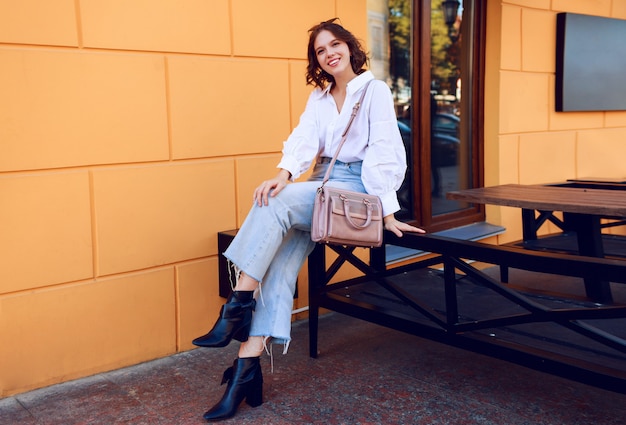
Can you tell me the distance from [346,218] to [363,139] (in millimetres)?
455

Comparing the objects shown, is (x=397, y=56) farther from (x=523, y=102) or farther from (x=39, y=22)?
(x=39, y=22)

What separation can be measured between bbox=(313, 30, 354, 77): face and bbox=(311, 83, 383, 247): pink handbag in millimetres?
562

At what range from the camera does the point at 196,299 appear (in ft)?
12.5

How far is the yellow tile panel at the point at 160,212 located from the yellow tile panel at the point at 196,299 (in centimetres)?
8

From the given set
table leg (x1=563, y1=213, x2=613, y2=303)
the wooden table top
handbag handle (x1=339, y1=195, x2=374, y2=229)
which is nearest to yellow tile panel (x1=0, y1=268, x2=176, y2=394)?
handbag handle (x1=339, y1=195, x2=374, y2=229)

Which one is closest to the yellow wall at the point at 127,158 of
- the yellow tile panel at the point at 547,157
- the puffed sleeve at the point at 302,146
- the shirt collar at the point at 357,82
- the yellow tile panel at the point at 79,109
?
the yellow tile panel at the point at 79,109

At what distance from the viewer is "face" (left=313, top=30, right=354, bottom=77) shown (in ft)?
10.3

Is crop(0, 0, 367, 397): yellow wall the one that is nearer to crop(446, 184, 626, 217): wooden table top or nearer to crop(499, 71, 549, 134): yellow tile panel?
crop(446, 184, 626, 217): wooden table top

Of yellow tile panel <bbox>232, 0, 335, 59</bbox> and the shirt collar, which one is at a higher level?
yellow tile panel <bbox>232, 0, 335, 59</bbox>

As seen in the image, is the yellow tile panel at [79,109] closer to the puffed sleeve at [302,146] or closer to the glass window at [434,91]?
the puffed sleeve at [302,146]

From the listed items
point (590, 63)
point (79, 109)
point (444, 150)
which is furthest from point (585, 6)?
point (79, 109)

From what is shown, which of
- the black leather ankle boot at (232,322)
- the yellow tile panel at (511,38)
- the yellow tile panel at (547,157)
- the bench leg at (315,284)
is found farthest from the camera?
the yellow tile panel at (547,157)

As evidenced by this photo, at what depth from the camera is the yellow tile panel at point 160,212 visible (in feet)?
11.2

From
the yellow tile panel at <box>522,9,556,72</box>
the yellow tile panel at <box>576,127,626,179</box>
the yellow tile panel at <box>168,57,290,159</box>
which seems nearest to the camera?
the yellow tile panel at <box>168,57,290,159</box>
